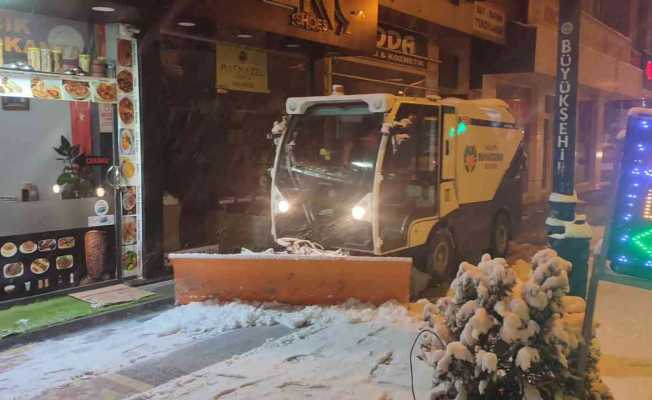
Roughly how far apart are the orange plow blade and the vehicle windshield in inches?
54.2

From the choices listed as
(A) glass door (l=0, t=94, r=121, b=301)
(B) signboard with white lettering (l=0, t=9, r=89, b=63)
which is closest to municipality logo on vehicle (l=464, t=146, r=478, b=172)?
(A) glass door (l=0, t=94, r=121, b=301)

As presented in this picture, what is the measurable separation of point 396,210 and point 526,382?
181 inches

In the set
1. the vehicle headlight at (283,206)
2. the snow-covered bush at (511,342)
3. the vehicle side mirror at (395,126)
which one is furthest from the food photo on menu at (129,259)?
the snow-covered bush at (511,342)

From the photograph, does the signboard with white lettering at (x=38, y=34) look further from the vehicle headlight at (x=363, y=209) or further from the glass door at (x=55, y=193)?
the vehicle headlight at (x=363, y=209)

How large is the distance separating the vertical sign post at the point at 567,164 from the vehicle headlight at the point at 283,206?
3443 millimetres

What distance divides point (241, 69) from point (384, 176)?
3.53m

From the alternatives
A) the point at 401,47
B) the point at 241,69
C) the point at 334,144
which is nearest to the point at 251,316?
the point at 334,144

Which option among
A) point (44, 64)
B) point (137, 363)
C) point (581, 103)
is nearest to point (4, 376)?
point (137, 363)

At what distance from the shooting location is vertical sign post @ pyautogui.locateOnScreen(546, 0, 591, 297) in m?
5.95

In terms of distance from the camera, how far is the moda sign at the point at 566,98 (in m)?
6.13

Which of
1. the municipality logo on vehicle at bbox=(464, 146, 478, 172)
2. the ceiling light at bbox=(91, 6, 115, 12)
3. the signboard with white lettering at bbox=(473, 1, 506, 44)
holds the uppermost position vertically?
the signboard with white lettering at bbox=(473, 1, 506, 44)

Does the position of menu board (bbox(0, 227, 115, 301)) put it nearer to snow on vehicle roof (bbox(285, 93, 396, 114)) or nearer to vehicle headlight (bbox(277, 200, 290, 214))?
vehicle headlight (bbox(277, 200, 290, 214))

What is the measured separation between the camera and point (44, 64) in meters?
7.27

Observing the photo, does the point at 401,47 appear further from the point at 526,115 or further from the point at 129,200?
the point at 129,200
